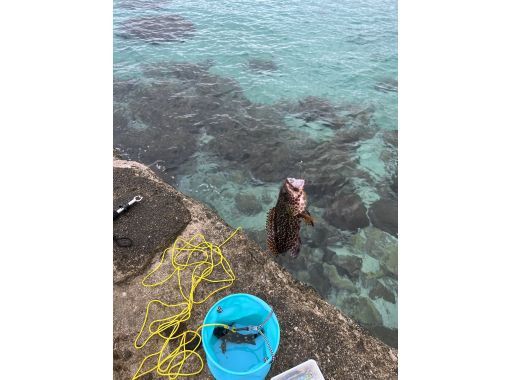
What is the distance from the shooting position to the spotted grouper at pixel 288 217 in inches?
146

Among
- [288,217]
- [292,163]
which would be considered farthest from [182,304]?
[292,163]

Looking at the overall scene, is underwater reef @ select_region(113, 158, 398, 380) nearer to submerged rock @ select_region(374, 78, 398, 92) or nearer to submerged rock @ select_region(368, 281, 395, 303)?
submerged rock @ select_region(368, 281, 395, 303)

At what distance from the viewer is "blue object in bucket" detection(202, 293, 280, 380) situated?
405 centimetres

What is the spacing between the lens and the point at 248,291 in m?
5.00

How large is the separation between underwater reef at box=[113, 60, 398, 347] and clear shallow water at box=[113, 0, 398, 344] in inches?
1.1

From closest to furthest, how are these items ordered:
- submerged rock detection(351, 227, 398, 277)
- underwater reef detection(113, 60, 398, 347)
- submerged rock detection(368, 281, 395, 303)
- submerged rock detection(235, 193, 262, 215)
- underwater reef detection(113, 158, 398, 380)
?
1. underwater reef detection(113, 158, 398, 380)
2. submerged rock detection(368, 281, 395, 303)
3. underwater reef detection(113, 60, 398, 347)
4. submerged rock detection(351, 227, 398, 277)
5. submerged rock detection(235, 193, 262, 215)

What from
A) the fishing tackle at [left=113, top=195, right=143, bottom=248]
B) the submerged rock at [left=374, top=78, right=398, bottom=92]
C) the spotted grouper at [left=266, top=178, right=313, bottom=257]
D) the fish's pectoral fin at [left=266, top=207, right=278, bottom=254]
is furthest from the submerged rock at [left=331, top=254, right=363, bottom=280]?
the submerged rock at [left=374, top=78, right=398, bottom=92]

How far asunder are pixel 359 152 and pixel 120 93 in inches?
325

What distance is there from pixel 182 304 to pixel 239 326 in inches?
37.1

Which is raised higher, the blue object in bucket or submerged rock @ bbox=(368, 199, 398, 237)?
the blue object in bucket

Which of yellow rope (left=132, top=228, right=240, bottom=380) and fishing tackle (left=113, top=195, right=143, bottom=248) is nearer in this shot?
yellow rope (left=132, top=228, right=240, bottom=380)

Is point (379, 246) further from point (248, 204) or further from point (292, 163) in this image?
point (292, 163)

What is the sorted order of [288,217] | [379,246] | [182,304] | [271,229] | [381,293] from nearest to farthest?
[288,217] → [271,229] → [182,304] → [381,293] → [379,246]

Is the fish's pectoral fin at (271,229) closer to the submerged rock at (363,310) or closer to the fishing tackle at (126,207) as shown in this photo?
the submerged rock at (363,310)
